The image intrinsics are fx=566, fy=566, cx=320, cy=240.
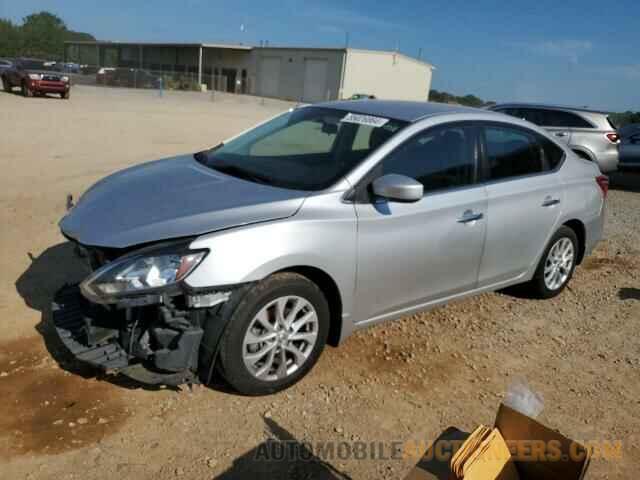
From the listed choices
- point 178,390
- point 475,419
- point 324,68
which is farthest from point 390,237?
point 324,68

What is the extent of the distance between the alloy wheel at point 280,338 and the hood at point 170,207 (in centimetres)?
52

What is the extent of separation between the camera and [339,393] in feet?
11.3

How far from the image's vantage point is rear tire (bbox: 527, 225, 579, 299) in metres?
4.92

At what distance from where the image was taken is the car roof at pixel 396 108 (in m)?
4.01

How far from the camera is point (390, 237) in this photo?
3.57m

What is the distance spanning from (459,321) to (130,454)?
2805 millimetres

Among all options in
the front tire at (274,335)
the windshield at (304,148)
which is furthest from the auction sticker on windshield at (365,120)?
the front tire at (274,335)

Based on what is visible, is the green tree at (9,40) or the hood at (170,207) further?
the green tree at (9,40)

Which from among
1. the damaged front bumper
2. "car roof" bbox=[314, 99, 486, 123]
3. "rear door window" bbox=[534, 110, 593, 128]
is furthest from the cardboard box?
"rear door window" bbox=[534, 110, 593, 128]

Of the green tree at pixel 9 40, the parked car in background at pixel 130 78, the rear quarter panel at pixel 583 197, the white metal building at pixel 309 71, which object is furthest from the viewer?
the green tree at pixel 9 40

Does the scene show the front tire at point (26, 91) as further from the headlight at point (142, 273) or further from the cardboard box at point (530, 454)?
the cardboard box at point (530, 454)

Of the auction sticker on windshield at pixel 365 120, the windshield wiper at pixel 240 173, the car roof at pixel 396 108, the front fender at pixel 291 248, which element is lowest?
the front fender at pixel 291 248

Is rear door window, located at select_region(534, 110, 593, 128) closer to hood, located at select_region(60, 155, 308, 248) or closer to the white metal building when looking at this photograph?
hood, located at select_region(60, 155, 308, 248)

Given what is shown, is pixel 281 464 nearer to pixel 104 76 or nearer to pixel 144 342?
pixel 144 342
